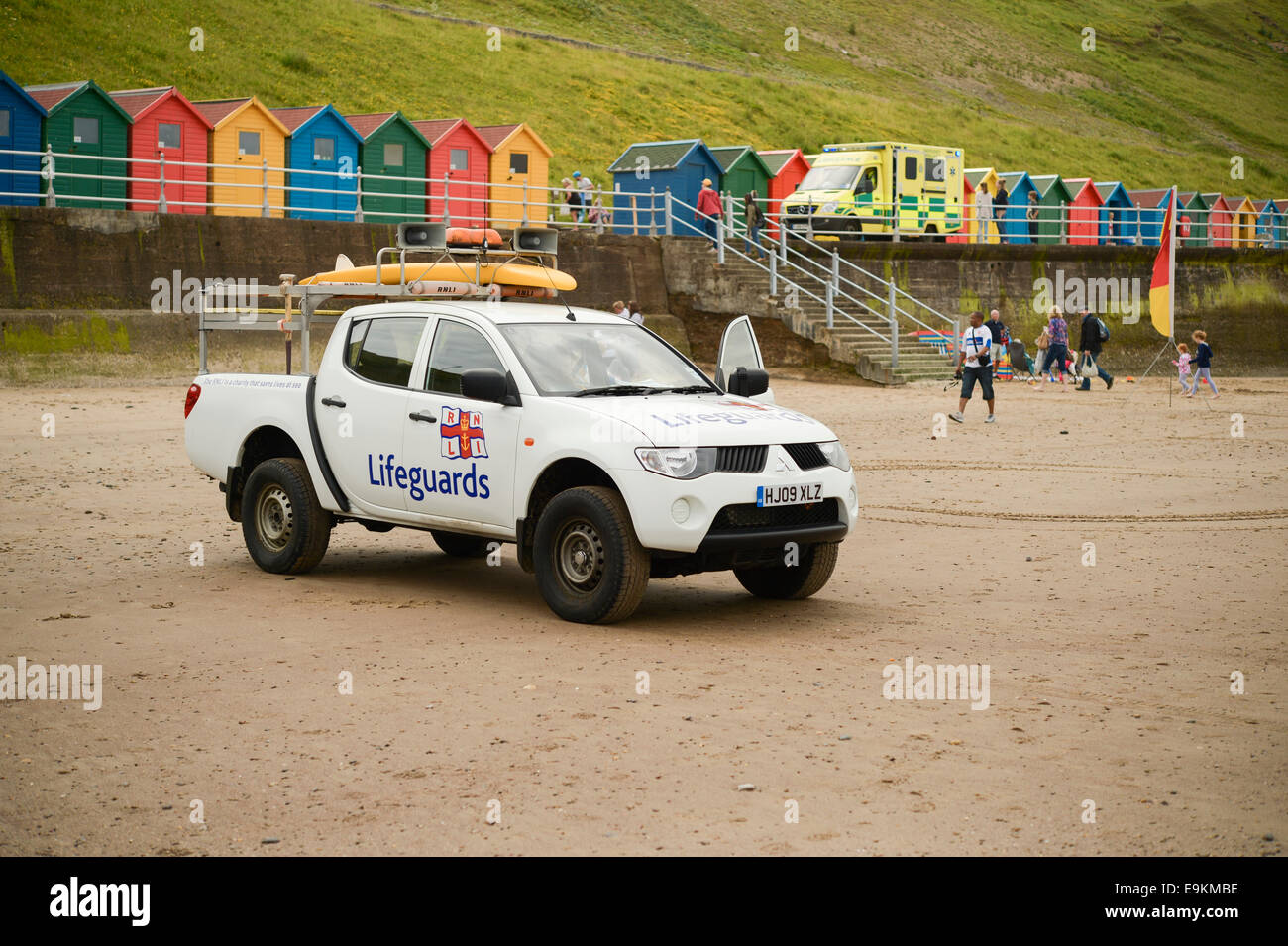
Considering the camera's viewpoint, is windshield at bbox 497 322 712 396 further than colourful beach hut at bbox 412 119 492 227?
No

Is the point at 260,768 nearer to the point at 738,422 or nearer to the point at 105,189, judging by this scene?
the point at 738,422

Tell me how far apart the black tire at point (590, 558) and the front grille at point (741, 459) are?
1.97 ft

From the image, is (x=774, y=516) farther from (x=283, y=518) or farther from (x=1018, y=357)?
(x=1018, y=357)

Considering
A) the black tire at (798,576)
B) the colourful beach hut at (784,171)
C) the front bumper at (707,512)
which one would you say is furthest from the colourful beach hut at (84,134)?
the front bumper at (707,512)

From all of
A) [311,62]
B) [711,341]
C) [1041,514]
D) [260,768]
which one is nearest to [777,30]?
[311,62]

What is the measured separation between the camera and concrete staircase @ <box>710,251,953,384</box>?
3056 centimetres

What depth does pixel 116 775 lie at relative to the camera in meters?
5.66

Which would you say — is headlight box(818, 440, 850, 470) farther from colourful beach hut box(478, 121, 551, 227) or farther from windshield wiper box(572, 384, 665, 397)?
colourful beach hut box(478, 121, 551, 227)

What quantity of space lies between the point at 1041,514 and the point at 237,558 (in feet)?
22.4

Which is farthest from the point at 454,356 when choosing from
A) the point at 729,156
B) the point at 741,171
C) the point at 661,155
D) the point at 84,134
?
the point at 741,171

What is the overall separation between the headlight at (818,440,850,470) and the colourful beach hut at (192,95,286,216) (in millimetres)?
27894

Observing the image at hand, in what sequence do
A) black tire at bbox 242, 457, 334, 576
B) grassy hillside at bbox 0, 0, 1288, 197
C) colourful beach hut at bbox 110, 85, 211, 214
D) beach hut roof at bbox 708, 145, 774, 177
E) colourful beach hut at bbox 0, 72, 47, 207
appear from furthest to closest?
grassy hillside at bbox 0, 0, 1288, 197 < beach hut roof at bbox 708, 145, 774, 177 < colourful beach hut at bbox 110, 85, 211, 214 < colourful beach hut at bbox 0, 72, 47, 207 < black tire at bbox 242, 457, 334, 576

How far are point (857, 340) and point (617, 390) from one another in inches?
908

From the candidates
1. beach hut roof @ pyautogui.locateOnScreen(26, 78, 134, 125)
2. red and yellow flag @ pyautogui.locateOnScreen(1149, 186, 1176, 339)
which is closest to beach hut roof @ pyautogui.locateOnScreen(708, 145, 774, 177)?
beach hut roof @ pyautogui.locateOnScreen(26, 78, 134, 125)
